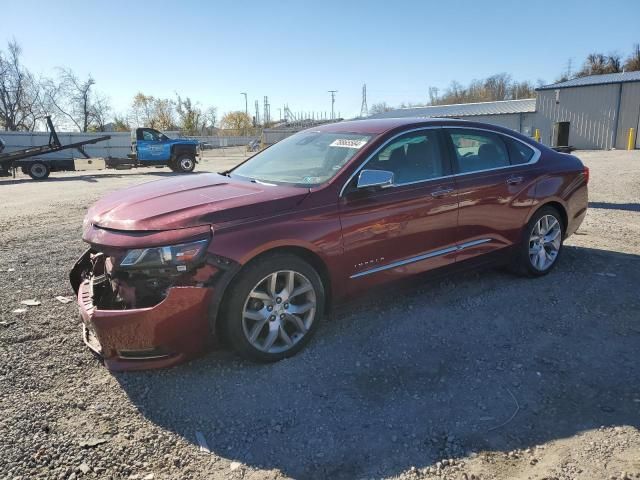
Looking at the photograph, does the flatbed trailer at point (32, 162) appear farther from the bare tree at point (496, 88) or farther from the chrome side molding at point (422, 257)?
the bare tree at point (496, 88)

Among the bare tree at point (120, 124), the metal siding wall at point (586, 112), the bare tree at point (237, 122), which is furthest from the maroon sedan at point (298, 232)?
the bare tree at point (237, 122)

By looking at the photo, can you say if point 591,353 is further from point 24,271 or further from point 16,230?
point 16,230

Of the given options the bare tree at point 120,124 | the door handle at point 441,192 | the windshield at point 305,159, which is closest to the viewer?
the windshield at point 305,159

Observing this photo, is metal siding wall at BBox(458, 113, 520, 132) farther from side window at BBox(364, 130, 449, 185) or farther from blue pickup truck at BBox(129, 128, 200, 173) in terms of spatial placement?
side window at BBox(364, 130, 449, 185)

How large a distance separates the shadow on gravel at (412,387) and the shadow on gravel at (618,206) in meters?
5.28

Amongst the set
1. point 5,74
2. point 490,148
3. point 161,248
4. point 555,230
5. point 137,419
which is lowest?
point 137,419

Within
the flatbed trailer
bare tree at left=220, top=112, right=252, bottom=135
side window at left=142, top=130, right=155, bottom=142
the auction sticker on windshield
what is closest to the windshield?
the auction sticker on windshield

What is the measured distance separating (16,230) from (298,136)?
18.9 ft

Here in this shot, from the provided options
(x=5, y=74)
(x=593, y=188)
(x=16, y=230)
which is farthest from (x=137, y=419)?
(x=5, y=74)

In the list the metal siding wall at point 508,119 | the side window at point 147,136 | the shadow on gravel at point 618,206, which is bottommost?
the shadow on gravel at point 618,206

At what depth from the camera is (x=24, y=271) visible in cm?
545

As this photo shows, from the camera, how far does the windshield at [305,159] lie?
388 cm

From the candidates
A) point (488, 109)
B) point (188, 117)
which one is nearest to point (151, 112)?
point (188, 117)

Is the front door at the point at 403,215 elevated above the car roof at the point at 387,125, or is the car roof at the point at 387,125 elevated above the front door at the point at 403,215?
the car roof at the point at 387,125
